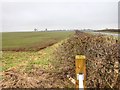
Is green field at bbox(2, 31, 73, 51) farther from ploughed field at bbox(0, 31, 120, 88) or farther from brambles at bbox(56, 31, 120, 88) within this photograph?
brambles at bbox(56, 31, 120, 88)

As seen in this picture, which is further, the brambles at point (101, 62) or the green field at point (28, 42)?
the green field at point (28, 42)

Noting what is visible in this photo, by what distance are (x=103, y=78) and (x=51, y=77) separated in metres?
2.69

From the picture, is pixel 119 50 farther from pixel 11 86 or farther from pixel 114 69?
pixel 11 86

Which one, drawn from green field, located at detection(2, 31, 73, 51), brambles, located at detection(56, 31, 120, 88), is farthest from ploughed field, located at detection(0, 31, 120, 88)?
green field, located at detection(2, 31, 73, 51)

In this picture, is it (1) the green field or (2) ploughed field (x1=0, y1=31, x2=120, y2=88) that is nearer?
(2) ploughed field (x1=0, y1=31, x2=120, y2=88)

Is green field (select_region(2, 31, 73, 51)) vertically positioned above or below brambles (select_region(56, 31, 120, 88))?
below

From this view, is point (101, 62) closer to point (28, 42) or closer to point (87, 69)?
point (87, 69)

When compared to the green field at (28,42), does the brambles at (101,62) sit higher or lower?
higher

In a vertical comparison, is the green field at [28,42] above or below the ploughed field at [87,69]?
below

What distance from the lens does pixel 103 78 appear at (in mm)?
6195

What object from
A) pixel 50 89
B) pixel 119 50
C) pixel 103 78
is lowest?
pixel 50 89

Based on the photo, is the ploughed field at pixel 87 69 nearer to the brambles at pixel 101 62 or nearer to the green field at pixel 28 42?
the brambles at pixel 101 62

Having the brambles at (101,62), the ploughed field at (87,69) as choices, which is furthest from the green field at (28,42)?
the brambles at (101,62)

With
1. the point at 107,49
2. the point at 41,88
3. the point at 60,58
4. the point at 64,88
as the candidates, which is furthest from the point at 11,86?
the point at 107,49
